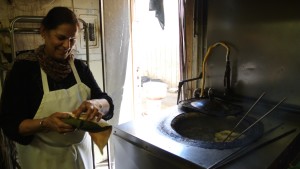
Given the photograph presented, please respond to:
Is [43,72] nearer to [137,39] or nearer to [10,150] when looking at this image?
[10,150]

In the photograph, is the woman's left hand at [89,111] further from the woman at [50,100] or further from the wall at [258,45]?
the wall at [258,45]

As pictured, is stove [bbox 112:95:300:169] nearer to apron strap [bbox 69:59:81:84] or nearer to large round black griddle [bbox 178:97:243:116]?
large round black griddle [bbox 178:97:243:116]

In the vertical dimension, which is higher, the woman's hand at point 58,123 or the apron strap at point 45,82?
the apron strap at point 45,82

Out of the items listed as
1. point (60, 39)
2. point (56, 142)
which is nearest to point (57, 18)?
point (60, 39)

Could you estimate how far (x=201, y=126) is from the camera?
150 centimetres

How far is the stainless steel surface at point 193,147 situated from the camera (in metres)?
0.92

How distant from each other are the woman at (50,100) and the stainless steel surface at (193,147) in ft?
0.62

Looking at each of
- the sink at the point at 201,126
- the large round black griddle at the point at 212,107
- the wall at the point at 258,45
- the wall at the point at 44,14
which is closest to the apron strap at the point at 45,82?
the sink at the point at 201,126

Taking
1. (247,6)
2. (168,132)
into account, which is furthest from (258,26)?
(168,132)

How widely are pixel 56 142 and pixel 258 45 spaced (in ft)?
4.26

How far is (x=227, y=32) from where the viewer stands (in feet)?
5.47

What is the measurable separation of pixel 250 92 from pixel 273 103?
158 mm

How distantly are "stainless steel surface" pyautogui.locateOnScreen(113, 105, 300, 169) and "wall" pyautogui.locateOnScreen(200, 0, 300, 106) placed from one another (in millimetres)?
224

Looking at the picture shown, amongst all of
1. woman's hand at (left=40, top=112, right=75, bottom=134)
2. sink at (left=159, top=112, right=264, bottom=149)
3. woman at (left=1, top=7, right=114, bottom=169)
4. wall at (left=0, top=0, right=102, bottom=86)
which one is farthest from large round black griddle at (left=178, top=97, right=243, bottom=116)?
wall at (left=0, top=0, right=102, bottom=86)
